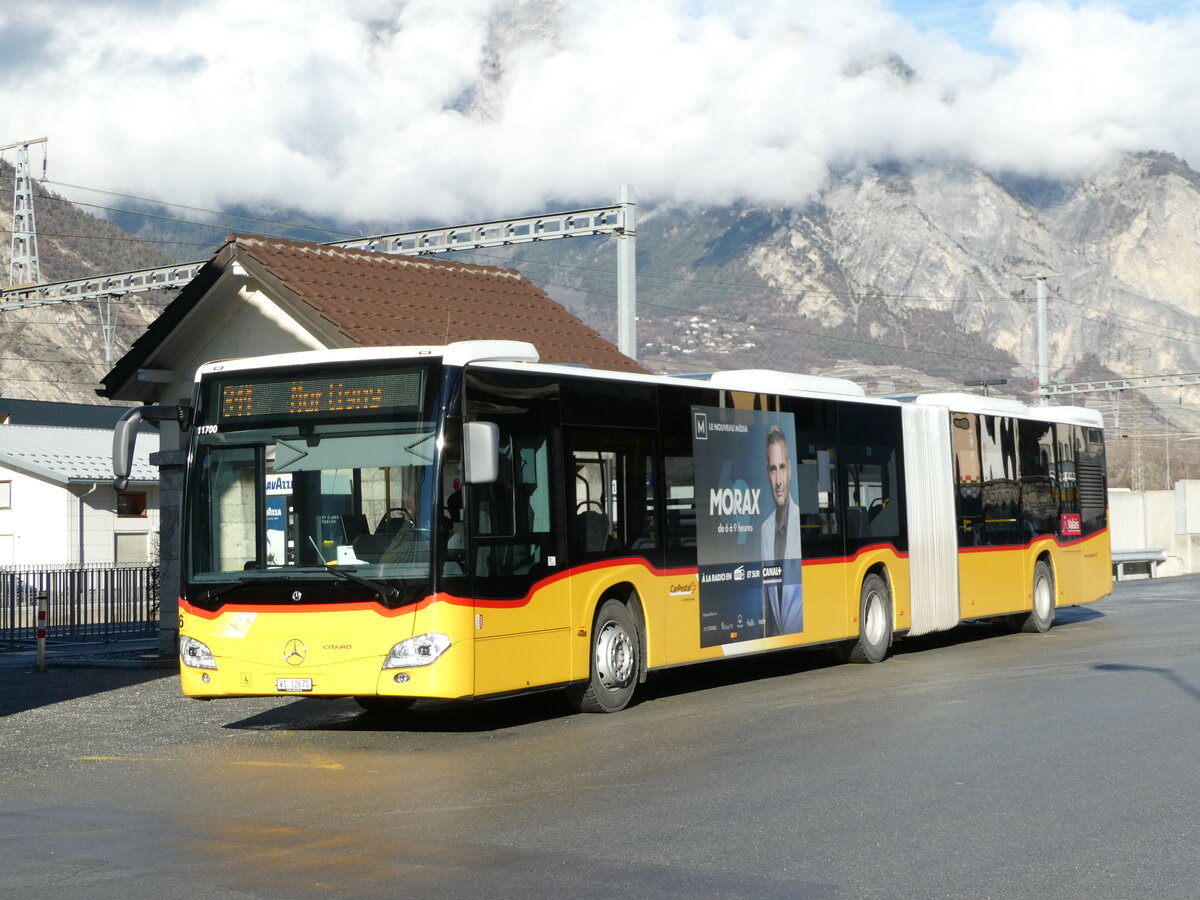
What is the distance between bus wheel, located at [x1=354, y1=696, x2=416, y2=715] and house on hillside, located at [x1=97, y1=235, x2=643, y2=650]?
474cm

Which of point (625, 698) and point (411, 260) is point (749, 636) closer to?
point (625, 698)

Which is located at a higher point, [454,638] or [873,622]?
[454,638]

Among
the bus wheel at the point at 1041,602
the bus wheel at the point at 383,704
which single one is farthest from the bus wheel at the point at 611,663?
the bus wheel at the point at 1041,602

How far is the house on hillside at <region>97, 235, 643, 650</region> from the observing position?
1981 cm

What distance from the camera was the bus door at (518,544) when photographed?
12.6 metres

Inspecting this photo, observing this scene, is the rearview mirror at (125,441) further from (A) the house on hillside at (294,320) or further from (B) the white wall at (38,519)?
(B) the white wall at (38,519)

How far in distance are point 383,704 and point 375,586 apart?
345 cm

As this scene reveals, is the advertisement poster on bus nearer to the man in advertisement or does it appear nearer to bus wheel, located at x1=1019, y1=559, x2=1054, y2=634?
the man in advertisement

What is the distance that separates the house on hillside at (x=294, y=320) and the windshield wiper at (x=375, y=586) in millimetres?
6625

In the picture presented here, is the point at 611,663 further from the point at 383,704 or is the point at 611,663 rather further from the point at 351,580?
the point at 351,580

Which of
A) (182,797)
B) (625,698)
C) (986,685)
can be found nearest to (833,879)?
(182,797)

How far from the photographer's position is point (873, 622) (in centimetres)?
1867

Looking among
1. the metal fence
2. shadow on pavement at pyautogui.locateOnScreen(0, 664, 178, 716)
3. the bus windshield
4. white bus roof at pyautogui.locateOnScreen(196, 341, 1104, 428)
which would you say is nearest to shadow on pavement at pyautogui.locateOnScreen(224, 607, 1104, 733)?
the bus windshield

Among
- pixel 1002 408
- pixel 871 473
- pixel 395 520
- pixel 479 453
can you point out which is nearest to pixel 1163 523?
pixel 1002 408
